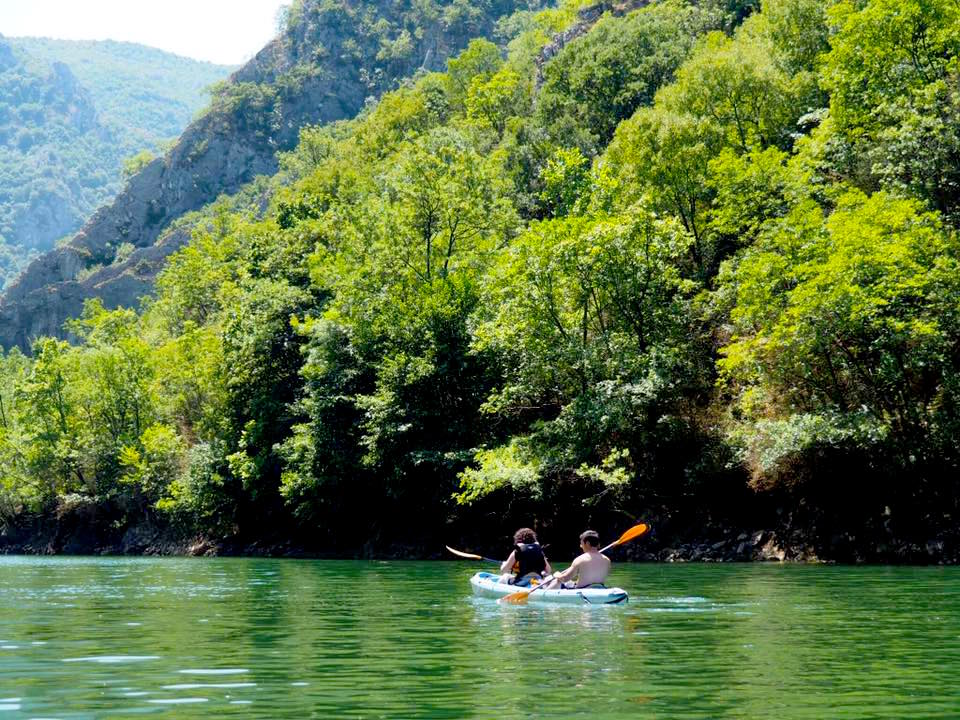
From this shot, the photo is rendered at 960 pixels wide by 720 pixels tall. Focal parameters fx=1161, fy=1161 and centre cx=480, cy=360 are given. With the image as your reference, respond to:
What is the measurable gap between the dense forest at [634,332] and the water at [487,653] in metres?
9.40

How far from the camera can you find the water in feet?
33.7

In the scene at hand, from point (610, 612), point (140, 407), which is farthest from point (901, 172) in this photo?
point (140, 407)

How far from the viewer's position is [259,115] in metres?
171

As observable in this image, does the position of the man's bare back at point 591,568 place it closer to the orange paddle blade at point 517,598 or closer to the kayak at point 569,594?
the kayak at point 569,594

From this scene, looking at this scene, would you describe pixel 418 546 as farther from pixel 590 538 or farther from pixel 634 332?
pixel 590 538

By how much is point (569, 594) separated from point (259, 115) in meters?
159

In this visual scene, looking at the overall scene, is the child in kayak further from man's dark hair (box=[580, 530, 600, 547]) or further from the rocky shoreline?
the rocky shoreline

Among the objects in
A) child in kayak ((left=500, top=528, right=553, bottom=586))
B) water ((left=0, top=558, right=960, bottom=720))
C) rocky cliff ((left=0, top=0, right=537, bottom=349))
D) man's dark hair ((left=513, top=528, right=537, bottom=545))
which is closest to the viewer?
water ((left=0, top=558, right=960, bottom=720))

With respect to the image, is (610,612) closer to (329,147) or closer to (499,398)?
(499,398)

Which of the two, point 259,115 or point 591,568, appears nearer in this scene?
point 591,568

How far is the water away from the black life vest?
43.1 inches

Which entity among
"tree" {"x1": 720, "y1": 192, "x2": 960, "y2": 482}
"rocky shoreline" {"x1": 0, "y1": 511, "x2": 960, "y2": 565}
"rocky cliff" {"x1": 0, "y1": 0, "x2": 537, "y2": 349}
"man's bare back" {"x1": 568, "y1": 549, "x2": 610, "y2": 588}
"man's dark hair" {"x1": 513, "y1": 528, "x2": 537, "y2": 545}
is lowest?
"rocky shoreline" {"x1": 0, "y1": 511, "x2": 960, "y2": 565}

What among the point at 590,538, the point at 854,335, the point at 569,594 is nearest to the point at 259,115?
the point at 854,335

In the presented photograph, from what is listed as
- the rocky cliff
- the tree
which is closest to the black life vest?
the tree
